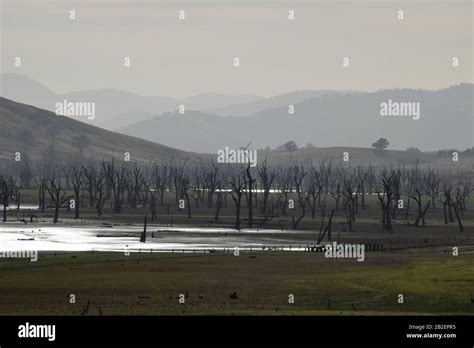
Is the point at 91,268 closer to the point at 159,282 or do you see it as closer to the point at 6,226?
the point at 159,282

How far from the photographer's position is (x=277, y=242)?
108 meters
